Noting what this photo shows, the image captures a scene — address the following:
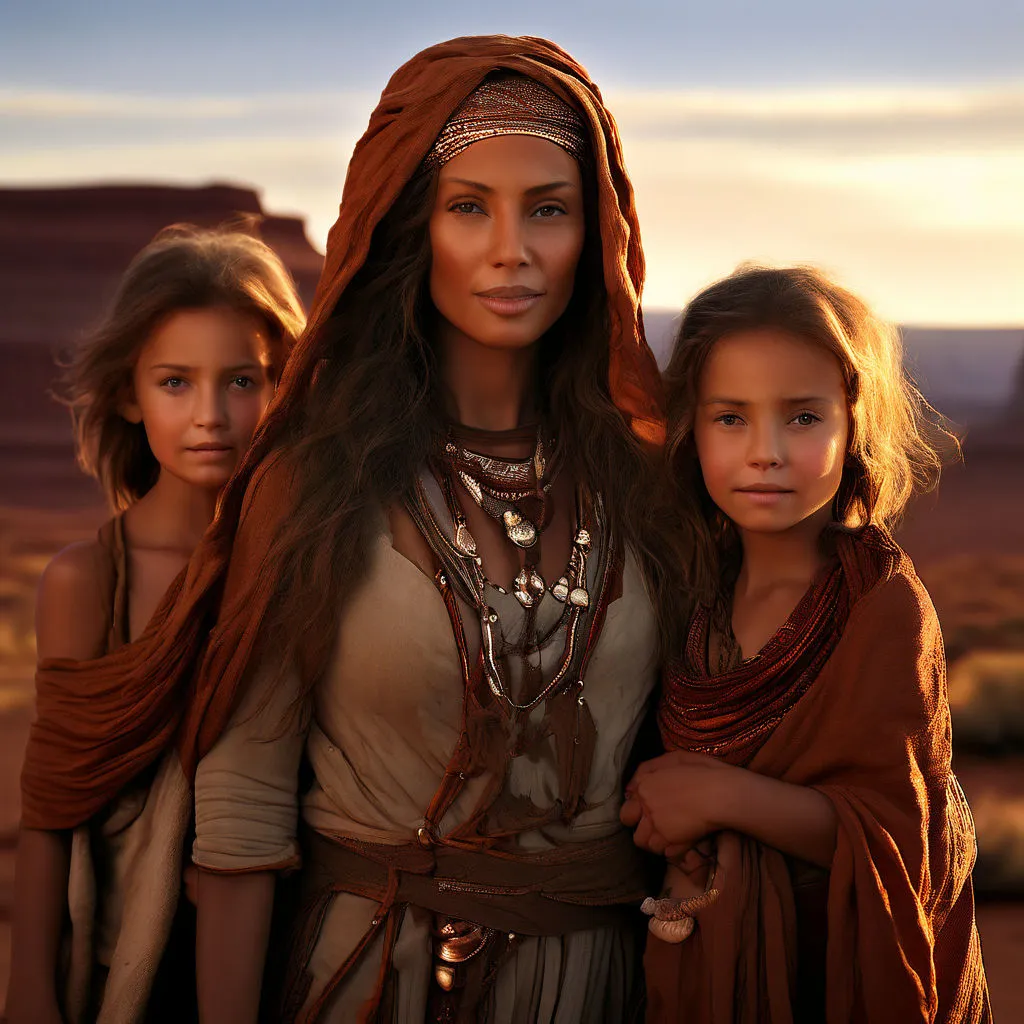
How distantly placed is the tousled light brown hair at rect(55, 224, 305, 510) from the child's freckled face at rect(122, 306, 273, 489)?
0.12 ft

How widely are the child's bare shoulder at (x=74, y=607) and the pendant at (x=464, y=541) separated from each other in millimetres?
795

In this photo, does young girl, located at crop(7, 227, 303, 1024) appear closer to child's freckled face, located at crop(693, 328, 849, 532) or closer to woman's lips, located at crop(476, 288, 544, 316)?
woman's lips, located at crop(476, 288, 544, 316)

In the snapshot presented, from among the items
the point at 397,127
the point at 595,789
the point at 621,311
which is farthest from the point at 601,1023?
the point at 397,127

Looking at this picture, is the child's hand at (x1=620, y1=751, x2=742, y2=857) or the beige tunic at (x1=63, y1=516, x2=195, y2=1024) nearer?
the child's hand at (x1=620, y1=751, x2=742, y2=857)

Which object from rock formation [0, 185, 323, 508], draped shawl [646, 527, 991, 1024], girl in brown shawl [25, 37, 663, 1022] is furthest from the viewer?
rock formation [0, 185, 323, 508]

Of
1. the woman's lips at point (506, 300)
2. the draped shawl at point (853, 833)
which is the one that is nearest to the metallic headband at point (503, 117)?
the woman's lips at point (506, 300)

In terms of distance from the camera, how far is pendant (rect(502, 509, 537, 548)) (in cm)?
240

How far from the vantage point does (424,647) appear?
2232mm

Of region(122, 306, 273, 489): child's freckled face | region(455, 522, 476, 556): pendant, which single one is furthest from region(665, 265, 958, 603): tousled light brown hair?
region(122, 306, 273, 489): child's freckled face

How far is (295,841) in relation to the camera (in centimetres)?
236

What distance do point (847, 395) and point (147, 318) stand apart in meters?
1.44

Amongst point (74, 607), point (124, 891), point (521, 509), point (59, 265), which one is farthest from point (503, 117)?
point (59, 265)

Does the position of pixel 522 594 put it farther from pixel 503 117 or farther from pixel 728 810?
pixel 503 117

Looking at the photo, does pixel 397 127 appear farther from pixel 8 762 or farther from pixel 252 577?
pixel 8 762
